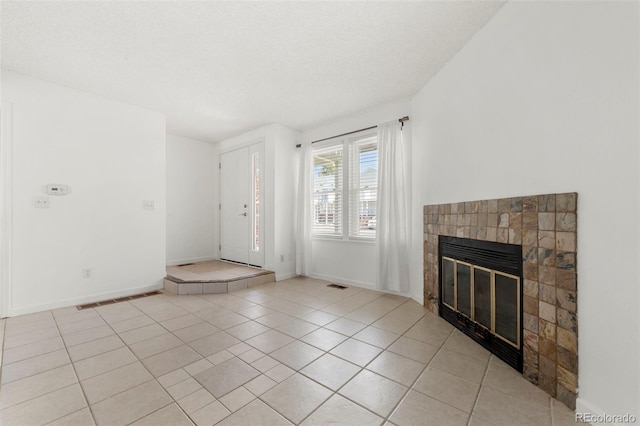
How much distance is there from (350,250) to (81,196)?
366 cm

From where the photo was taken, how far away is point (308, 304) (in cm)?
327

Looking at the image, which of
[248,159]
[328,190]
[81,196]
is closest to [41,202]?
[81,196]

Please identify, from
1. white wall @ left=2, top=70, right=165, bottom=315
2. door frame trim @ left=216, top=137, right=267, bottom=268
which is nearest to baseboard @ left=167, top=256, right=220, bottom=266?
door frame trim @ left=216, top=137, right=267, bottom=268

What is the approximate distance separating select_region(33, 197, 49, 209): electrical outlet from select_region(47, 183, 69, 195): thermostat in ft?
0.29

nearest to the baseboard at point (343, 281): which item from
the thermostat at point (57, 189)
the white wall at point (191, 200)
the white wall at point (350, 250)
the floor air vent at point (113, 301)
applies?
the white wall at point (350, 250)

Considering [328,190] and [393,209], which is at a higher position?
[328,190]

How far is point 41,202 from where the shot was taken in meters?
3.04

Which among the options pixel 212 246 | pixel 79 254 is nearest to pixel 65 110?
pixel 79 254

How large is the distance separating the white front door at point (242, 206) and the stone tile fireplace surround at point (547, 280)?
3.73 metres

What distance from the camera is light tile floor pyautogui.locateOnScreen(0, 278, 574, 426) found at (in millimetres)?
1442

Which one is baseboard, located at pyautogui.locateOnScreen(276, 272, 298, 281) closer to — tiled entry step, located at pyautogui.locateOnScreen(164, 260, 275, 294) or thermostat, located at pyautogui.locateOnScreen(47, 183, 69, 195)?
tiled entry step, located at pyautogui.locateOnScreen(164, 260, 275, 294)

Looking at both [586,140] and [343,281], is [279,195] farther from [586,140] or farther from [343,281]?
[586,140]

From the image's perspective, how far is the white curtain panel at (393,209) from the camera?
3.54 metres

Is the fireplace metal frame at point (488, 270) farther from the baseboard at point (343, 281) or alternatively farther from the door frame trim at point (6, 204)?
the door frame trim at point (6, 204)
